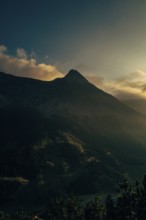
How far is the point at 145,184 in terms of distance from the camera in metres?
82.0

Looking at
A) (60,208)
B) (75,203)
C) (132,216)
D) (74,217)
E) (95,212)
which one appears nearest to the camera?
(132,216)

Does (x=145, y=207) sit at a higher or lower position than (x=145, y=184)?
lower

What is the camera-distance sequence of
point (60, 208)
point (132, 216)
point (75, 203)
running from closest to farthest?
point (132, 216), point (75, 203), point (60, 208)

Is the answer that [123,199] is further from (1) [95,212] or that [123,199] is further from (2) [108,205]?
(1) [95,212]

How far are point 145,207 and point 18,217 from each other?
89822mm

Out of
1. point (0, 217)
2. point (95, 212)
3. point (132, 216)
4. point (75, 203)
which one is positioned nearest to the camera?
point (132, 216)

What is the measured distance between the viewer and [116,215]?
81375 mm

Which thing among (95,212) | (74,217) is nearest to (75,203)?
(74,217)

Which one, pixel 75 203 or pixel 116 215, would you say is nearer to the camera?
pixel 116 215

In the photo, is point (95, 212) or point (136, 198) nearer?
point (136, 198)

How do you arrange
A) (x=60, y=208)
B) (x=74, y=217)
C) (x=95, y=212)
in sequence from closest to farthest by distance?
1. (x=95, y=212)
2. (x=74, y=217)
3. (x=60, y=208)

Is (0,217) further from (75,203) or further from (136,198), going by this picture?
(136,198)

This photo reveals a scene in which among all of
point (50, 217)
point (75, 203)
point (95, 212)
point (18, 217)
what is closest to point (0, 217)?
point (18, 217)

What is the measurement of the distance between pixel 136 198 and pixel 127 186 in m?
4.76
